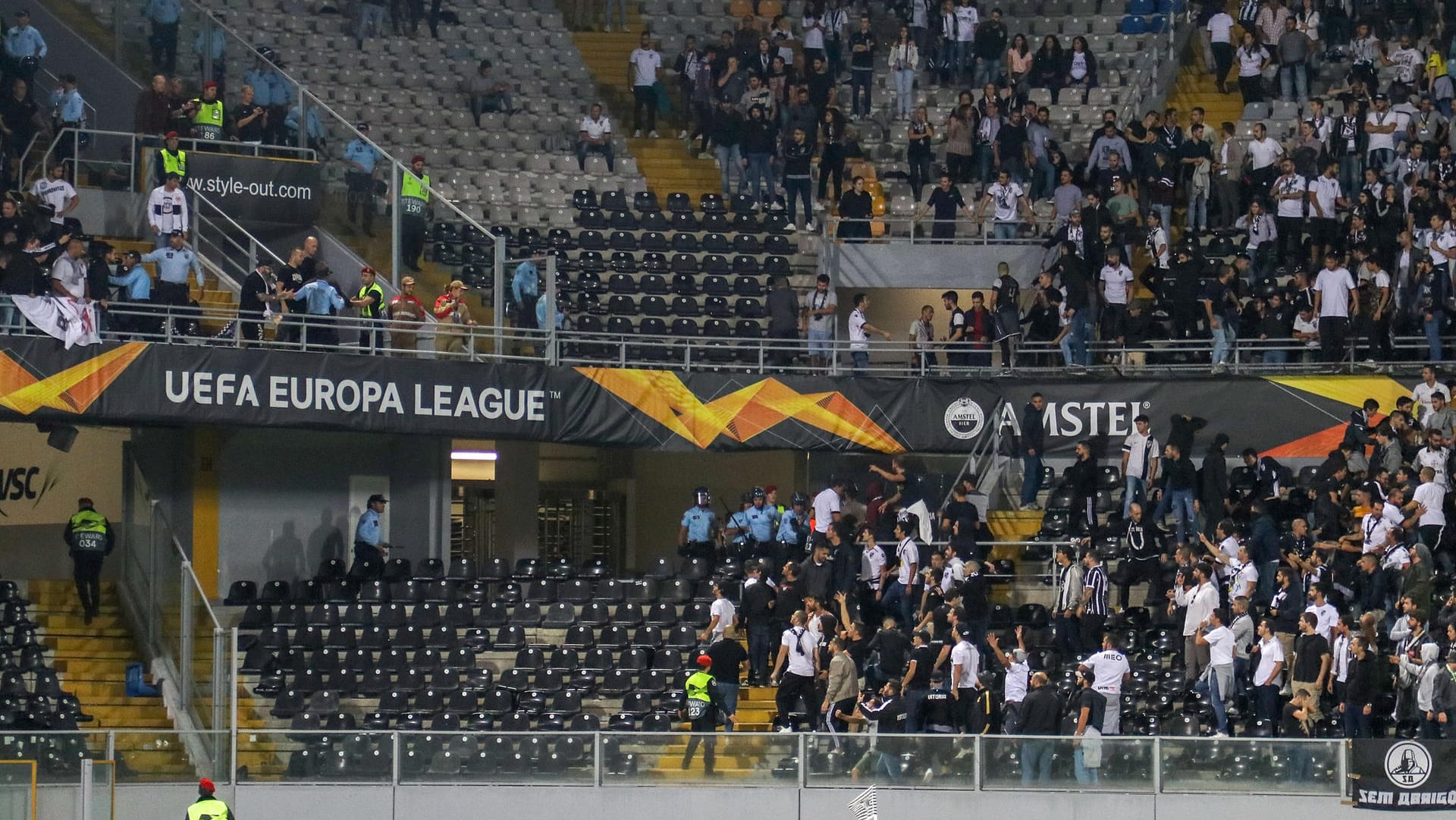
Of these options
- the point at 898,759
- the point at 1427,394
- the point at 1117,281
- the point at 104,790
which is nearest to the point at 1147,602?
the point at 1427,394

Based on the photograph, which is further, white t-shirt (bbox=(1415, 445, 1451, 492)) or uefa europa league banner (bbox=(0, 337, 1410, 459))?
uefa europa league banner (bbox=(0, 337, 1410, 459))

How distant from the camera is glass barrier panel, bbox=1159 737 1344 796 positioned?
803 inches

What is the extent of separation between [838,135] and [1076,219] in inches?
160

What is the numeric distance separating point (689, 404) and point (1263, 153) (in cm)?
834

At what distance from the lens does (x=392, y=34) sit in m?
34.5

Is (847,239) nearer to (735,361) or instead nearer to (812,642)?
(735,361)

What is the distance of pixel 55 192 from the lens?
25969 millimetres

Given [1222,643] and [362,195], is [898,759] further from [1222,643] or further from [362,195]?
[362,195]

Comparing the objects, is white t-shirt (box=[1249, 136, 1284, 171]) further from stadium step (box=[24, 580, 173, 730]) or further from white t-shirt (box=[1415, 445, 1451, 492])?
stadium step (box=[24, 580, 173, 730])

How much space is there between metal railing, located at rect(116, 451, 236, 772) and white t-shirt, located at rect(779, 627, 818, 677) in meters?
5.47

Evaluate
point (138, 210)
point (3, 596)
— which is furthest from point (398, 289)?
point (3, 596)

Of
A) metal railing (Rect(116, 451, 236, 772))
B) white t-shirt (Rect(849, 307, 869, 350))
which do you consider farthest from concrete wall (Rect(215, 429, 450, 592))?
white t-shirt (Rect(849, 307, 869, 350))

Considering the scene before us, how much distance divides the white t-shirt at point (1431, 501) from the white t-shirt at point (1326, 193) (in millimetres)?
6803

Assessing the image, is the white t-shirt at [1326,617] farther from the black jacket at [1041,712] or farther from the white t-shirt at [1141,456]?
the white t-shirt at [1141,456]
